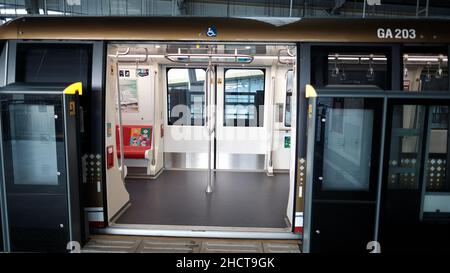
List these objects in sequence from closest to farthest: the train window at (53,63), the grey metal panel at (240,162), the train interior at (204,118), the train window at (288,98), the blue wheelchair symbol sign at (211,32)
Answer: the blue wheelchair symbol sign at (211,32), the train window at (53,63), the train interior at (204,118), the train window at (288,98), the grey metal panel at (240,162)

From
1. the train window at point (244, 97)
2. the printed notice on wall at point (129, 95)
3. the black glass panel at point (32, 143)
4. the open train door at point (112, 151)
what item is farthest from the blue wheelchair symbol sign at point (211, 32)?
the printed notice on wall at point (129, 95)

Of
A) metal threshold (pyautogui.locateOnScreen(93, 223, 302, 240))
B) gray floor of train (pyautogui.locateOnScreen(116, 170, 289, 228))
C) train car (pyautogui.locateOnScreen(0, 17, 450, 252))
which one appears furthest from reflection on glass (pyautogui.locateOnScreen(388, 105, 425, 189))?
gray floor of train (pyautogui.locateOnScreen(116, 170, 289, 228))

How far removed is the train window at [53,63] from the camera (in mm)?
3277

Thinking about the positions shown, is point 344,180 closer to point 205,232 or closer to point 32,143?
point 205,232

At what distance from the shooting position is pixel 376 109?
2.73 metres

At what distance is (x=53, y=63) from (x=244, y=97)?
12.3ft

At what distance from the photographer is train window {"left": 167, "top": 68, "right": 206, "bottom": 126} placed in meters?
6.25

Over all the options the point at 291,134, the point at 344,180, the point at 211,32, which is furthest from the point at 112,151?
the point at 344,180

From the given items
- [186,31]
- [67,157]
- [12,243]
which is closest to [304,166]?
[186,31]

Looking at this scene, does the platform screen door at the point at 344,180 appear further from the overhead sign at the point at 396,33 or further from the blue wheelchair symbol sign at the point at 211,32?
the blue wheelchair symbol sign at the point at 211,32

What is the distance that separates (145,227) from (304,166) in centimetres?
192

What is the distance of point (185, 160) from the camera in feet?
21.1

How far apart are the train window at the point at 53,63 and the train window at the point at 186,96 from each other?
3045mm

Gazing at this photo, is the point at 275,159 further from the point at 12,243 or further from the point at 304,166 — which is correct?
the point at 12,243
